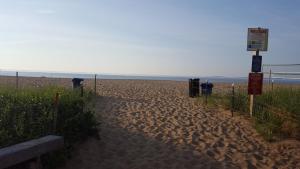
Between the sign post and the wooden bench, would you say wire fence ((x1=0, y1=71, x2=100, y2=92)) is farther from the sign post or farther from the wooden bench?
the wooden bench

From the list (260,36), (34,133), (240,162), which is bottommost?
(240,162)

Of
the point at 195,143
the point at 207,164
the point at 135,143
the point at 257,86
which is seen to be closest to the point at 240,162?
the point at 207,164

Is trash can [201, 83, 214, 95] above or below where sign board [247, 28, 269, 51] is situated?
below

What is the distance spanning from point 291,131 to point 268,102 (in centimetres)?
278

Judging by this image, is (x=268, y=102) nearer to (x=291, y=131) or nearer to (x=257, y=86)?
(x=257, y=86)

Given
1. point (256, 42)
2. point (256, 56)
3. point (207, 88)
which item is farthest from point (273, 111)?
point (207, 88)

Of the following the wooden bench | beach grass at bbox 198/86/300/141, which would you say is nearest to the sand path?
beach grass at bbox 198/86/300/141

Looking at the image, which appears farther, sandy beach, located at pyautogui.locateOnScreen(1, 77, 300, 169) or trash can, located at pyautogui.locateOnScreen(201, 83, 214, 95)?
trash can, located at pyautogui.locateOnScreen(201, 83, 214, 95)

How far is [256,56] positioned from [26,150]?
993 cm

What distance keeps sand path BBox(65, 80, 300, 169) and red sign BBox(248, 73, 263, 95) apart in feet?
3.25

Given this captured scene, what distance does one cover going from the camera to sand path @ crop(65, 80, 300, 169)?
34.8 feet

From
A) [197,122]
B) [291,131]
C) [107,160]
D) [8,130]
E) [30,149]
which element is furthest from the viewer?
[197,122]

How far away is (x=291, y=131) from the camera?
43.7ft

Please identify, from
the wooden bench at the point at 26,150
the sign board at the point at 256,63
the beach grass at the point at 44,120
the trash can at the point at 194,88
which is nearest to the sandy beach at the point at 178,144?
the beach grass at the point at 44,120
